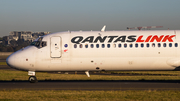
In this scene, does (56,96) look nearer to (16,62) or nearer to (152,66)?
(16,62)

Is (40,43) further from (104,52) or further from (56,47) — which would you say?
(104,52)

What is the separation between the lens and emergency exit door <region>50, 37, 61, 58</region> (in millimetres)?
25203

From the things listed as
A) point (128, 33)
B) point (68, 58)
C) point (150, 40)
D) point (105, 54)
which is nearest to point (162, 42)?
point (150, 40)

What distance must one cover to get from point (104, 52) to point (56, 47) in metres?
4.42

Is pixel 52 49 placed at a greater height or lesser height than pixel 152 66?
greater

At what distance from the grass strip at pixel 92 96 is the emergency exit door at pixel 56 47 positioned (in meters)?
6.02

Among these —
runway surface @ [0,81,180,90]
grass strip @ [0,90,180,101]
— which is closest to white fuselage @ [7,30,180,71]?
runway surface @ [0,81,180,90]

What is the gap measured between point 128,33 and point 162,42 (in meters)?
3.15

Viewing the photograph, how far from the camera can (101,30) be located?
26.6 meters

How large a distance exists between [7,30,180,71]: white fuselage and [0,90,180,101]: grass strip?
568 centimetres

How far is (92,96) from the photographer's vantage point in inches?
709

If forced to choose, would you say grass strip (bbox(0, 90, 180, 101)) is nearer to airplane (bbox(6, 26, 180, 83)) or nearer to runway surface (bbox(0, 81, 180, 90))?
runway surface (bbox(0, 81, 180, 90))

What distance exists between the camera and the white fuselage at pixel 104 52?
2466 centimetres

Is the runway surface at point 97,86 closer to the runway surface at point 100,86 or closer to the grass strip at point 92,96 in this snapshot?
the runway surface at point 100,86
